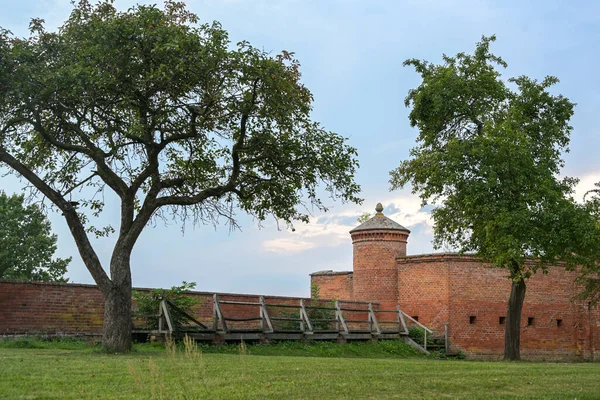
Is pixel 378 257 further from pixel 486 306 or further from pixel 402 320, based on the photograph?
pixel 486 306

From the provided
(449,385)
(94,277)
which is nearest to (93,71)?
(94,277)

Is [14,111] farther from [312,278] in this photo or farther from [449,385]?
[312,278]

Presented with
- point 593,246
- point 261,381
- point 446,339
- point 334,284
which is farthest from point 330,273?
point 261,381

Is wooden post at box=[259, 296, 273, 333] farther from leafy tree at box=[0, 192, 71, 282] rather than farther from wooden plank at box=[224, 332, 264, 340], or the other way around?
leafy tree at box=[0, 192, 71, 282]

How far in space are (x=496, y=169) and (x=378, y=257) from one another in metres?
9.07

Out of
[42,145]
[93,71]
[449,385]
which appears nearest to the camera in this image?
[449,385]

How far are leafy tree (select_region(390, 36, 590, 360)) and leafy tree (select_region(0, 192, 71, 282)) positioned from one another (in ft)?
74.5

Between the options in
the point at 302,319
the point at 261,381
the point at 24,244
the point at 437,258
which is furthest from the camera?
the point at 24,244

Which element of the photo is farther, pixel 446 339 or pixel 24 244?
pixel 24 244

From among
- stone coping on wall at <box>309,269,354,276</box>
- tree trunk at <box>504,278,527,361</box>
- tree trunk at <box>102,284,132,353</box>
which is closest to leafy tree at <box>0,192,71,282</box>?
stone coping on wall at <box>309,269,354,276</box>

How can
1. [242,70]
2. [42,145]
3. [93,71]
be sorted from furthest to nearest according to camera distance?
[42,145] < [242,70] < [93,71]

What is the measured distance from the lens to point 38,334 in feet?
62.2

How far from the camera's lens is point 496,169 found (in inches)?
872

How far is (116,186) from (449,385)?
10474 millimetres
